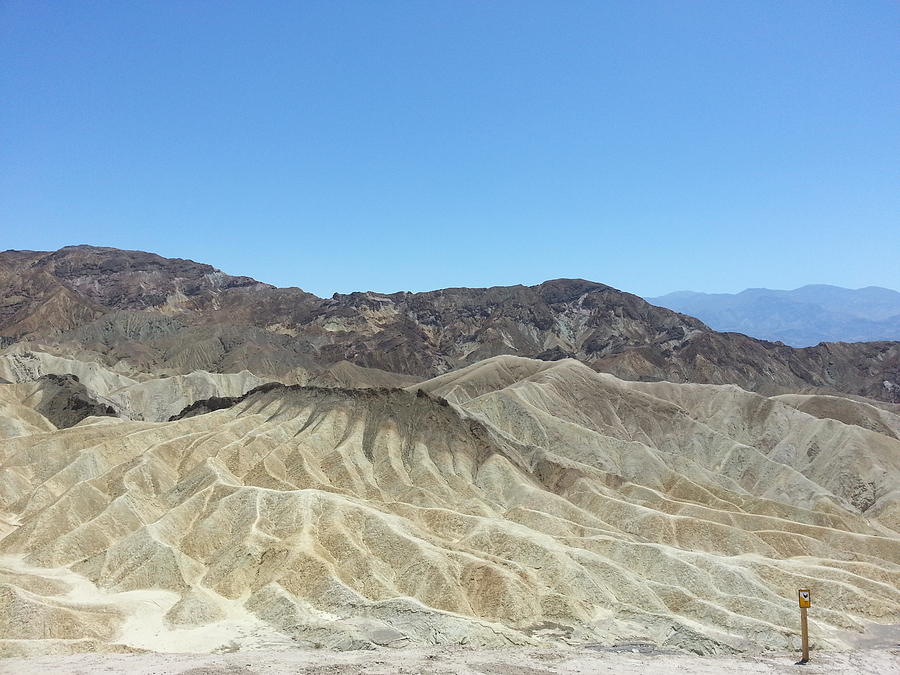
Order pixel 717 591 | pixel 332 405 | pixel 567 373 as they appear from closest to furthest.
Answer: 1. pixel 717 591
2. pixel 332 405
3. pixel 567 373

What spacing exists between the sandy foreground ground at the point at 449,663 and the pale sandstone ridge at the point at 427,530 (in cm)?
172

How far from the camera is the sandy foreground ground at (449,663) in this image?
32312 mm

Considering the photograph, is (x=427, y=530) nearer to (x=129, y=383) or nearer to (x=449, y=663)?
(x=449, y=663)

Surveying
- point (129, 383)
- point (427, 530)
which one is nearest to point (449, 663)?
point (427, 530)

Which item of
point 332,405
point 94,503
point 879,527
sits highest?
point 332,405

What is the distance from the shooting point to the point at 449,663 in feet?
113

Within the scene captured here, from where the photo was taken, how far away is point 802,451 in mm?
108438

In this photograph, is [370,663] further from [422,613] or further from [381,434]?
[381,434]

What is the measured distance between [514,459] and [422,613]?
46.8 meters

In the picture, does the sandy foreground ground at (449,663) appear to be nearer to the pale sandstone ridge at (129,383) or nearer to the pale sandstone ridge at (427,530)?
the pale sandstone ridge at (427,530)

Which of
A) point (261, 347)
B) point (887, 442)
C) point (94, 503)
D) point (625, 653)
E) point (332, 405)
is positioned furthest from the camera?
point (261, 347)

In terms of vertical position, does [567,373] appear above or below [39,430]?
above

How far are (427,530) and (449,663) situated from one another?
2515 cm

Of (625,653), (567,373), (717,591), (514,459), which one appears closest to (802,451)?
(567,373)
